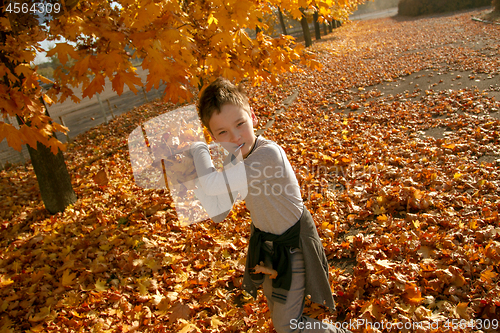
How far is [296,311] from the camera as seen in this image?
69.6 inches

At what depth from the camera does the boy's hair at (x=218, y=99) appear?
1678mm

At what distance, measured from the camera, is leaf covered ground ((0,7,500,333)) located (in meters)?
2.44

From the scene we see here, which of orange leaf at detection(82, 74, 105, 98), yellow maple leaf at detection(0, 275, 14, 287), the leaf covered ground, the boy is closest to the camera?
the boy

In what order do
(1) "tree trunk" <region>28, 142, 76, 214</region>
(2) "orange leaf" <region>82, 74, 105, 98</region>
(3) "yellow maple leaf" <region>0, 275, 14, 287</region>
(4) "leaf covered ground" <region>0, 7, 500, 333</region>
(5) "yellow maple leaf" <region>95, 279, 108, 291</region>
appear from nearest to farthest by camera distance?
(2) "orange leaf" <region>82, 74, 105, 98</region> → (4) "leaf covered ground" <region>0, 7, 500, 333</region> → (5) "yellow maple leaf" <region>95, 279, 108, 291</region> → (3) "yellow maple leaf" <region>0, 275, 14, 287</region> → (1) "tree trunk" <region>28, 142, 76, 214</region>

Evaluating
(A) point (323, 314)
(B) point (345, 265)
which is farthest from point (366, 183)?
(A) point (323, 314)

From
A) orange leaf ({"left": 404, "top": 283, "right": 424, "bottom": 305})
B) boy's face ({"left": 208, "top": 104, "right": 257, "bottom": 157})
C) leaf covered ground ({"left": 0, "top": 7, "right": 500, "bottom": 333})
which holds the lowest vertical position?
orange leaf ({"left": 404, "top": 283, "right": 424, "bottom": 305})

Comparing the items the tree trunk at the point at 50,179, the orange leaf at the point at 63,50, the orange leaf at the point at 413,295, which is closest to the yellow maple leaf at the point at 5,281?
the tree trunk at the point at 50,179

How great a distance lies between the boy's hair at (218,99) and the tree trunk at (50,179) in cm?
397

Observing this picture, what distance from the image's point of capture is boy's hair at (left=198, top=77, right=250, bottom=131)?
1678mm

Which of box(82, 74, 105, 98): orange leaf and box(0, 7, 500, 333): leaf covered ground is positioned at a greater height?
box(82, 74, 105, 98): orange leaf

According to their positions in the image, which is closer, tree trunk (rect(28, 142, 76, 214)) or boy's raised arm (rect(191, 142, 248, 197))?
boy's raised arm (rect(191, 142, 248, 197))

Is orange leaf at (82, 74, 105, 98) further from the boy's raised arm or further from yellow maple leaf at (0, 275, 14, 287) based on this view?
yellow maple leaf at (0, 275, 14, 287)

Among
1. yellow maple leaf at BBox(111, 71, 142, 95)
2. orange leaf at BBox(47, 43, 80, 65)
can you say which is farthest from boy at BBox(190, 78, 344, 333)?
orange leaf at BBox(47, 43, 80, 65)

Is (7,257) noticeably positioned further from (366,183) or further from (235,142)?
(366,183)
